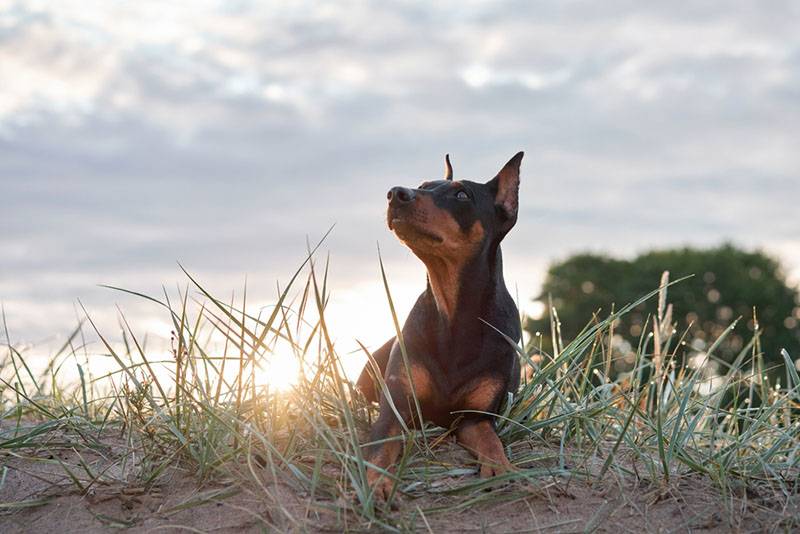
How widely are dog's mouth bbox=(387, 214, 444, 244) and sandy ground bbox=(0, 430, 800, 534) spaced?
1.23 m

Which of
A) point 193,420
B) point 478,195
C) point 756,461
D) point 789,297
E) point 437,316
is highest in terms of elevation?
point 478,195

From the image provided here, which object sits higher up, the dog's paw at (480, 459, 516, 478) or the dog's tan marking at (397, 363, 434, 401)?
the dog's tan marking at (397, 363, 434, 401)

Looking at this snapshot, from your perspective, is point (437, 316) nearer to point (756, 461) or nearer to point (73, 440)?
point (756, 461)

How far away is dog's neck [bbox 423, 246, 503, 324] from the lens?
4.65 metres

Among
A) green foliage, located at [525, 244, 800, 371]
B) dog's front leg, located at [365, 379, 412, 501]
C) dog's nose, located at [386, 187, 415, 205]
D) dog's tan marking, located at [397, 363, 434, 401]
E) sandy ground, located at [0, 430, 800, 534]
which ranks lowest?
green foliage, located at [525, 244, 800, 371]

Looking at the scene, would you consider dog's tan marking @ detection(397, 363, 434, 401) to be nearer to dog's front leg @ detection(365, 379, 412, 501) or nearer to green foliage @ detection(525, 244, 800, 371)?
dog's front leg @ detection(365, 379, 412, 501)

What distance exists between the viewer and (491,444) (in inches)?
180

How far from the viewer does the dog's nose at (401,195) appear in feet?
14.2

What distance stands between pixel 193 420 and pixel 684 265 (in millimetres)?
23507

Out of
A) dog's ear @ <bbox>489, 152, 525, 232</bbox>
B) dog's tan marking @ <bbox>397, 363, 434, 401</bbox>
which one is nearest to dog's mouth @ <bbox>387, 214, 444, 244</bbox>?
dog's ear @ <bbox>489, 152, 525, 232</bbox>

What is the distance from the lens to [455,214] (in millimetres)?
4520

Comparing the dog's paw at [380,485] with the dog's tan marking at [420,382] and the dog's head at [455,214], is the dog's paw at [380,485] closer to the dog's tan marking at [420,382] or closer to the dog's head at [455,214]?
the dog's tan marking at [420,382]

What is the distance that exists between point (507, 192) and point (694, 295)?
2146 centimetres

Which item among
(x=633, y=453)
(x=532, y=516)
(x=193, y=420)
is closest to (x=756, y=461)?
(x=633, y=453)
